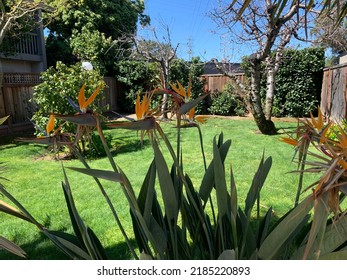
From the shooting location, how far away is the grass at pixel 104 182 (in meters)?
2.48

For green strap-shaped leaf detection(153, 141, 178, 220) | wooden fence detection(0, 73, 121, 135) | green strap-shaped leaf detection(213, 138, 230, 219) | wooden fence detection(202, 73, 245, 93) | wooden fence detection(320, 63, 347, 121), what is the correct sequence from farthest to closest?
wooden fence detection(202, 73, 245, 93)
wooden fence detection(0, 73, 121, 135)
wooden fence detection(320, 63, 347, 121)
green strap-shaped leaf detection(213, 138, 230, 219)
green strap-shaped leaf detection(153, 141, 178, 220)

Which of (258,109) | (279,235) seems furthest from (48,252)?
(258,109)

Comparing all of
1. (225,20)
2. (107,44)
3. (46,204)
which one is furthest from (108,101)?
(46,204)

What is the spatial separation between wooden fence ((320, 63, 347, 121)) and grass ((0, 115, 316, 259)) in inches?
79.1

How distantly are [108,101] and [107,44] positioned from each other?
2.34m

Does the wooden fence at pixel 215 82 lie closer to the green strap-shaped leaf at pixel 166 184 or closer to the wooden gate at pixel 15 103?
the wooden gate at pixel 15 103

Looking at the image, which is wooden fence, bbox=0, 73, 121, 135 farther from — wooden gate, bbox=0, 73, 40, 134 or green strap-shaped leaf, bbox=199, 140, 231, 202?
green strap-shaped leaf, bbox=199, 140, 231, 202

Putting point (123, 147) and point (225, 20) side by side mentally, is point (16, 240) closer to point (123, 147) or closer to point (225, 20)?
point (123, 147)

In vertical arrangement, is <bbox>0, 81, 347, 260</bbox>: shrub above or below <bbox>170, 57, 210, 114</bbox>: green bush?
below

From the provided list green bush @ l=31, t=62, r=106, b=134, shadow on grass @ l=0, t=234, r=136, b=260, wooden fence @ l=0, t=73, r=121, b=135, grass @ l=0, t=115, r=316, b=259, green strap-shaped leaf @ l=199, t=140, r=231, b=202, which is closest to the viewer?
green strap-shaped leaf @ l=199, t=140, r=231, b=202

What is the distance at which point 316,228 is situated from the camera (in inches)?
24.0

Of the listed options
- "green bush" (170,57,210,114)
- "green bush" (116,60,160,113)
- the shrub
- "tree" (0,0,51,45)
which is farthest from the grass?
"green bush" (116,60,160,113)

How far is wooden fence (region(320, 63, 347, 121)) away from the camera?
724cm
